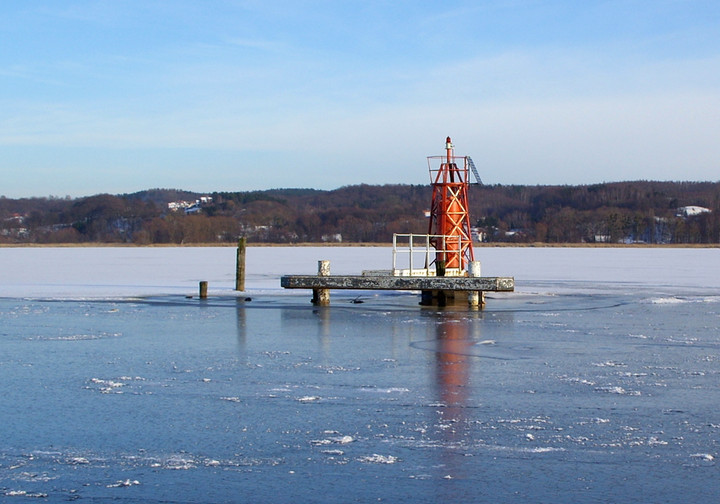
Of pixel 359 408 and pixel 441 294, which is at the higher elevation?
pixel 441 294

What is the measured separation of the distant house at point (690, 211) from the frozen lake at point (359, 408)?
144767 millimetres

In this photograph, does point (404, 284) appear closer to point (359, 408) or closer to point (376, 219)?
point (359, 408)

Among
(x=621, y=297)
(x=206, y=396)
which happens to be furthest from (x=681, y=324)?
(x=206, y=396)

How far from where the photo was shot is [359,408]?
8086mm

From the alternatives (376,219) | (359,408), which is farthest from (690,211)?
(359,408)

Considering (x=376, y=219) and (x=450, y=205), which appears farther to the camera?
(x=376, y=219)

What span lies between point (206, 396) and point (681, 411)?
440 centimetres

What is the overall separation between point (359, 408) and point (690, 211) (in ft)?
520

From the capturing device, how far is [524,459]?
642 centimetres

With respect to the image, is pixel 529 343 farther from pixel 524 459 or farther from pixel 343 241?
pixel 343 241

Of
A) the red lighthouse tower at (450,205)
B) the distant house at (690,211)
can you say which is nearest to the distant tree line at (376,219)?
the distant house at (690,211)

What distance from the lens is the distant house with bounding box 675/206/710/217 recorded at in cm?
15212

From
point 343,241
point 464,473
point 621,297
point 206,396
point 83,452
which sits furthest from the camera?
point 343,241

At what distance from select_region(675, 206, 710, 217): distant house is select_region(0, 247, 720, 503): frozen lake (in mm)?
144767
